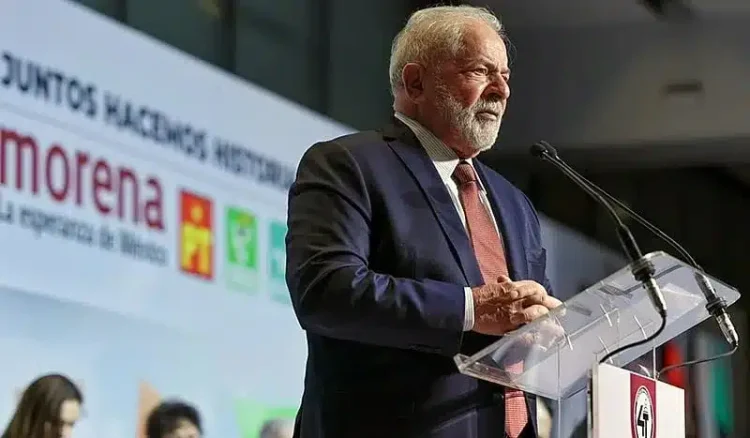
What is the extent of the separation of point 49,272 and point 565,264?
4.51 meters

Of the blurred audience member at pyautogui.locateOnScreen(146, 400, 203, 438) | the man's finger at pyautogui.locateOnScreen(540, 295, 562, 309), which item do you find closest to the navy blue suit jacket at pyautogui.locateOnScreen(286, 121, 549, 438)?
the man's finger at pyautogui.locateOnScreen(540, 295, 562, 309)

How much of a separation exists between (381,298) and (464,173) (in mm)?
381

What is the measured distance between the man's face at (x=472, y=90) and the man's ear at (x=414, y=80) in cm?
2

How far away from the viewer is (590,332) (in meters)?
2.02

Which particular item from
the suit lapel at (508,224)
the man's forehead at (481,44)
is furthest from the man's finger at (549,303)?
the man's forehead at (481,44)

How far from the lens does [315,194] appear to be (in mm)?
2053

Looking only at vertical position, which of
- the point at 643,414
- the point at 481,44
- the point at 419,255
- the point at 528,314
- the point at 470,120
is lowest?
A: the point at 643,414

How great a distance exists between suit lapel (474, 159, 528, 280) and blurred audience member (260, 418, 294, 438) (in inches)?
119

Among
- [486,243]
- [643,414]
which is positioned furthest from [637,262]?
[486,243]

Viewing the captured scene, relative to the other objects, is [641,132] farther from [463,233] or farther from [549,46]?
[463,233]

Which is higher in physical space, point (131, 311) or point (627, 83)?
point (627, 83)

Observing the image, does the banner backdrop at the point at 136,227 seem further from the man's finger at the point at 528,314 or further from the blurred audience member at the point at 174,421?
the man's finger at the point at 528,314

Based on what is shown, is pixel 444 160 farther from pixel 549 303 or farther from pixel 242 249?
pixel 242 249

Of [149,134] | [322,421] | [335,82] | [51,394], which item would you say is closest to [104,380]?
[51,394]
